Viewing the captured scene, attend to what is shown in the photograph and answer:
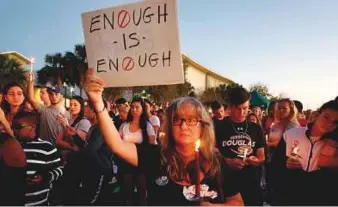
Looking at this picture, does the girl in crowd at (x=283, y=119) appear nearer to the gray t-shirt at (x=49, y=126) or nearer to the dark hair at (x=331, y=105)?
the dark hair at (x=331, y=105)

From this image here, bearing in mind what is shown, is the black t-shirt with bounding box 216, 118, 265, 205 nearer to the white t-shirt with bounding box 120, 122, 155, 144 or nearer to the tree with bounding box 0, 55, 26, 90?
the white t-shirt with bounding box 120, 122, 155, 144

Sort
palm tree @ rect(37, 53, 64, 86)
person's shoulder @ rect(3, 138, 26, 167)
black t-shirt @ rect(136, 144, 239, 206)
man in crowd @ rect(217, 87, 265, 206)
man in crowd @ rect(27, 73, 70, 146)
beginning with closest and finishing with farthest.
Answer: black t-shirt @ rect(136, 144, 239, 206) < person's shoulder @ rect(3, 138, 26, 167) < man in crowd @ rect(217, 87, 265, 206) < man in crowd @ rect(27, 73, 70, 146) < palm tree @ rect(37, 53, 64, 86)

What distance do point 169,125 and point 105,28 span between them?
41.8 inches

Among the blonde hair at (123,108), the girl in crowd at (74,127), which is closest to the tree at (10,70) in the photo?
→ the blonde hair at (123,108)

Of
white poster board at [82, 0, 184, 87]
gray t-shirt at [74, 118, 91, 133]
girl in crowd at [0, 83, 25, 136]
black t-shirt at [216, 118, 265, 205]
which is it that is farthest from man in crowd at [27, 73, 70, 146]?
white poster board at [82, 0, 184, 87]

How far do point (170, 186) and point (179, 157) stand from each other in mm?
202

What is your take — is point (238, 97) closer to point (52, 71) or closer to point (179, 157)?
point (179, 157)

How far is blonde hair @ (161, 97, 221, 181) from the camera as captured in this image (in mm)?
2403

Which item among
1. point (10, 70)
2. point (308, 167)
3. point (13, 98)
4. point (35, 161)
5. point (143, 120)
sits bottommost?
point (308, 167)

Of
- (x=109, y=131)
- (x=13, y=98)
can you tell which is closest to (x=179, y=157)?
(x=109, y=131)

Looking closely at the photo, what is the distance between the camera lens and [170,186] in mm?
2320

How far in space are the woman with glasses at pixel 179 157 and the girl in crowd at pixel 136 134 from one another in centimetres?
292

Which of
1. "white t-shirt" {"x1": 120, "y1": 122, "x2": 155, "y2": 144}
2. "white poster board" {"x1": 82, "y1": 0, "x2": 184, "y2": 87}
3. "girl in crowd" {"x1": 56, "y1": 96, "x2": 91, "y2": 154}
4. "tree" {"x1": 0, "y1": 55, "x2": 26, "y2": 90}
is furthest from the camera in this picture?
"tree" {"x1": 0, "y1": 55, "x2": 26, "y2": 90}

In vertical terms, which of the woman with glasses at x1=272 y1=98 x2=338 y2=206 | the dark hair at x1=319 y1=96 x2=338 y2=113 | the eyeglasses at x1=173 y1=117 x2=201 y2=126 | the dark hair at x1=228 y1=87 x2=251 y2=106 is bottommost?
the woman with glasses at x1=272 y1=98 x2=338 y2=206
